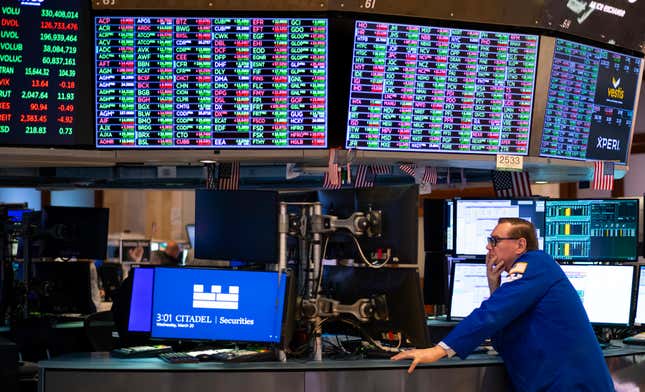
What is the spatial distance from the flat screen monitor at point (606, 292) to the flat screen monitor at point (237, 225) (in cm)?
203

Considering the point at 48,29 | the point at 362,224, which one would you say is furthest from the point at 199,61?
the point at 362,224

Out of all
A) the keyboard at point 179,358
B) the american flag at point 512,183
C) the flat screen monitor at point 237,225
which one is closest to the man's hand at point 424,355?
the flat screen monitor at point 237,225

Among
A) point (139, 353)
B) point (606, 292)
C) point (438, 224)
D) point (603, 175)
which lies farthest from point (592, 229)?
point (139, 353)

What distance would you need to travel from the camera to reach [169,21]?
17.4 feet

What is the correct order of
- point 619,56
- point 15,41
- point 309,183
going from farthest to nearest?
point 309,183
point 619,56
point 15,41

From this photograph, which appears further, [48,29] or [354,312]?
[48,29]

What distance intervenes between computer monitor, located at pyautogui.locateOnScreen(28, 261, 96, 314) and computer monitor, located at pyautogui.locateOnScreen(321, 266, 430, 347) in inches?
141

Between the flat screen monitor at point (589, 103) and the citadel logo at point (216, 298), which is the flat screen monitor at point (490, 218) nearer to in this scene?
the flat screen monitor at point (589, 103)

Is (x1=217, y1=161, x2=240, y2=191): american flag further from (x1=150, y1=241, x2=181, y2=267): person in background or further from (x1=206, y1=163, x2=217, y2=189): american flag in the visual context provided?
(x1=150, y1=241, x2=181, y2=267): person in background

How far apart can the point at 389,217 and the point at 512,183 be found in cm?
247

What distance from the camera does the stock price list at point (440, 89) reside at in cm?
542

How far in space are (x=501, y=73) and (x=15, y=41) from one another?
2.81 meters

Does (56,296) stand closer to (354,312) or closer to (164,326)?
(164,326)

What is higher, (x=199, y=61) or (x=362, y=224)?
(x=199, y=61)
